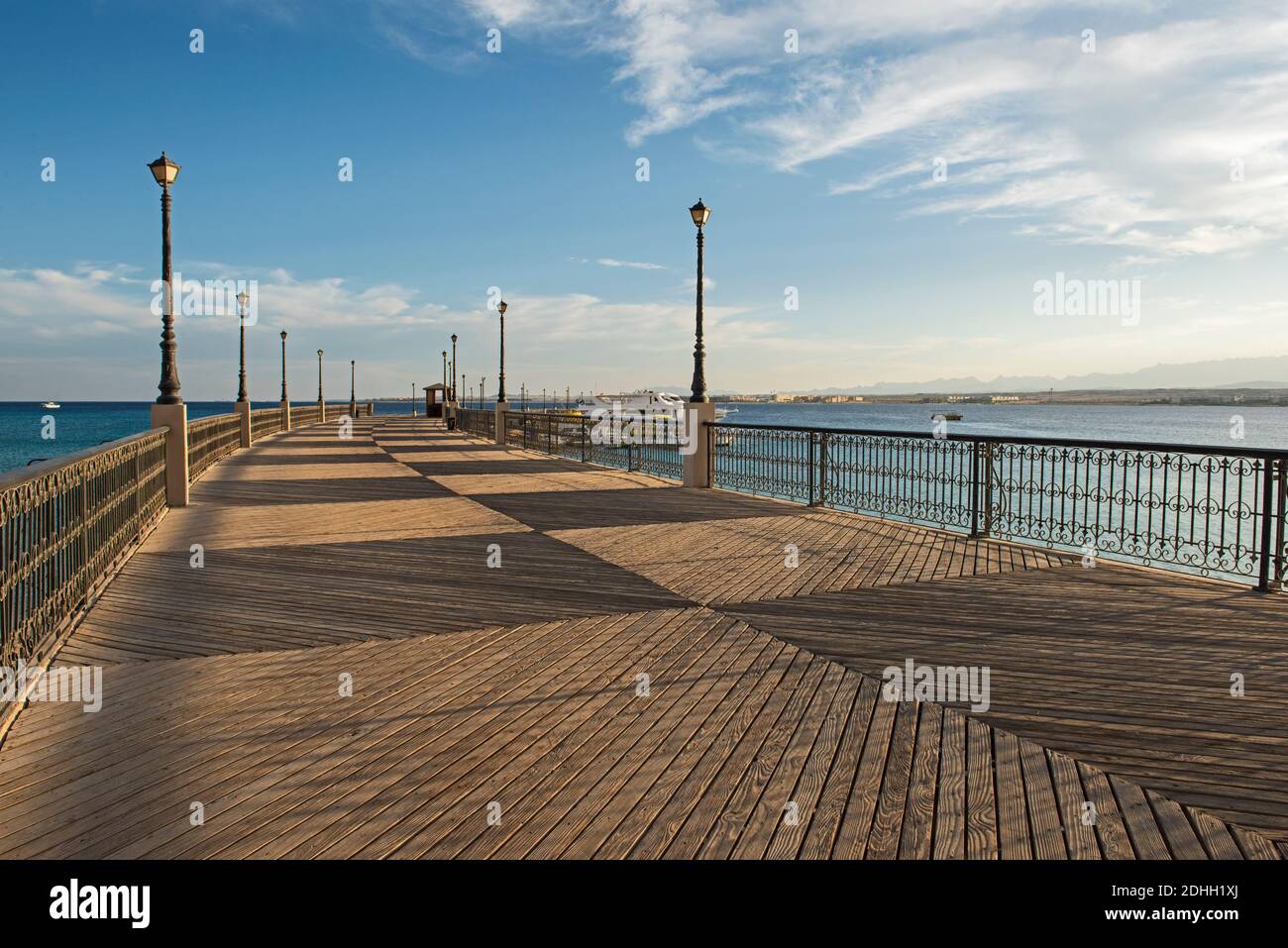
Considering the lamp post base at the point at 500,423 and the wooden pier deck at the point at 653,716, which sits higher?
the lamp post base at the point at 500,423

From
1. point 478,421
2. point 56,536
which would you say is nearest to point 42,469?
point 56,536

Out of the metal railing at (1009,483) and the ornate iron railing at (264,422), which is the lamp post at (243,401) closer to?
the ornate iron railing at (264,422)

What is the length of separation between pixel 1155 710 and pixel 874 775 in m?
1.76

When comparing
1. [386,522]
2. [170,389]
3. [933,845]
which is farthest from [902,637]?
[170,389]

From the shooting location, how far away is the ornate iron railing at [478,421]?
32906mm

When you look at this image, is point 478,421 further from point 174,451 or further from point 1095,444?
point 1095,444

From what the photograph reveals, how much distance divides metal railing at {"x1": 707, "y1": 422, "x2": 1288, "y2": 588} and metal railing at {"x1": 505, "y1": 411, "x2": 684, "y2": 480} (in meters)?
2.61

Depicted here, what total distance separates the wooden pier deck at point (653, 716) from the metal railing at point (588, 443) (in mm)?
9328

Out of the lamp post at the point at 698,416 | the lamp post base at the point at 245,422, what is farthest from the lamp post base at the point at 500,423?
the lamp post at the point at 698,416

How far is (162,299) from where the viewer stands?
11602mm

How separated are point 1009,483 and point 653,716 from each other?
7.06 metres

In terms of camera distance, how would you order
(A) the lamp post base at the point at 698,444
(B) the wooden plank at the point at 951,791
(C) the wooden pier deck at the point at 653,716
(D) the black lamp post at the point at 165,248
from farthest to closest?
(A) the lamp post base at the point at 698,444 < (D) the black lamp post at the point at 165,248 < (C) the wooden pier deck at the point at 653,716 < (B) the wooden plank at the point at 951,791

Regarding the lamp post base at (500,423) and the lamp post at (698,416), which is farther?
the lamp post base at (500,423)
